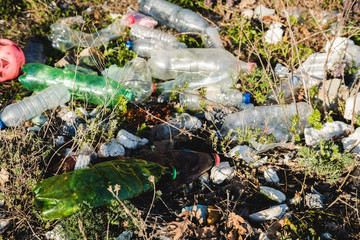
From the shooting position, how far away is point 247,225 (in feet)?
6.33

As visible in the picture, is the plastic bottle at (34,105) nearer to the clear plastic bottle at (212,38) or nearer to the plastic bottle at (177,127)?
the plastic bottle at (177,127)

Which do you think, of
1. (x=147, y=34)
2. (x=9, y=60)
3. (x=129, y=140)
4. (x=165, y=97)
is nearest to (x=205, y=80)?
(x=165, y=97)

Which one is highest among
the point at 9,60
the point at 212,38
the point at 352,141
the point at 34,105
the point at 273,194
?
the point at 212,38

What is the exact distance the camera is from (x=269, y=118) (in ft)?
9.95

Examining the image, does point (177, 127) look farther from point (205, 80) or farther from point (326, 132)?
point (326, 132)

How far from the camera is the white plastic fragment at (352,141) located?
2.49 m

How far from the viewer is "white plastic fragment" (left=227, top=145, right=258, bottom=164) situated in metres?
2.53

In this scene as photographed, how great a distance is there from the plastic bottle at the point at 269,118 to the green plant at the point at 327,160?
473 millimetres

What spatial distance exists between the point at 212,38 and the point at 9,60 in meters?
2.39

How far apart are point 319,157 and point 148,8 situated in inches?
122

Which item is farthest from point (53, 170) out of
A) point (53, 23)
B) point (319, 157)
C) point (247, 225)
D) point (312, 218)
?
point (53, 23)

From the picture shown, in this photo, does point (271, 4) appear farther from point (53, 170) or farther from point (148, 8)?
point (53, 170)

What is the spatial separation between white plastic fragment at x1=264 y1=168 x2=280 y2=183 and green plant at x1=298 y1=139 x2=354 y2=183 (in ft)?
0.76

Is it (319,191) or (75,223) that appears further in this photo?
(319,191)
